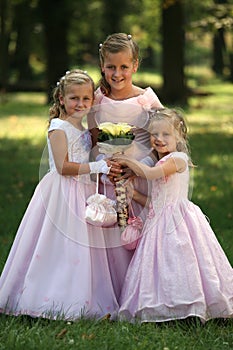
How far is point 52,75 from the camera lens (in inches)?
1004

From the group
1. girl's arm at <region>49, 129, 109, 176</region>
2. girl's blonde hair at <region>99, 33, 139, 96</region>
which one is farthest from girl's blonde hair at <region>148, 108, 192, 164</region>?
girl's arm at <region>49, 129, 109, 176</region>

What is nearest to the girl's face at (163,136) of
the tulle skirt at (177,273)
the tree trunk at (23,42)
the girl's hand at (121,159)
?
the girl's hand at (121,159)

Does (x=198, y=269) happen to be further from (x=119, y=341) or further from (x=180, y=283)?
(x=119, y=341)

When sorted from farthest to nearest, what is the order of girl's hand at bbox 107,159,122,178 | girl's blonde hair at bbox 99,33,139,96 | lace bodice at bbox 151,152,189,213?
girl's blonde hair at bbox 99,33,139,96, lace bodice at bbox 151,152,189,213, girl's hand at bbox 107,159,122,178

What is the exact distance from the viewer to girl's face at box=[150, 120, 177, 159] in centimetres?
535

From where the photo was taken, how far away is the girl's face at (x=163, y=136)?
5.35m

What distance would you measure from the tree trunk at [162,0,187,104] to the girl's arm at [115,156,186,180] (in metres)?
18.7

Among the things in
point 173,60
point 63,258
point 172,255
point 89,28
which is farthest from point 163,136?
point 89,28

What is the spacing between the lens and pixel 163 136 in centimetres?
537

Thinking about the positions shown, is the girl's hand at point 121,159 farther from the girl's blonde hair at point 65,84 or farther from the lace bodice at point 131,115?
the girl's blonde hair at point 65,84

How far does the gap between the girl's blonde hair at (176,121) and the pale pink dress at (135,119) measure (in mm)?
98

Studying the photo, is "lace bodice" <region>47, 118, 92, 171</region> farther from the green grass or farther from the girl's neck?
the green grass

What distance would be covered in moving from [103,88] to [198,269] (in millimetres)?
1388

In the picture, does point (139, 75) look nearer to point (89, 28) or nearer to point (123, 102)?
point (89, 28)
